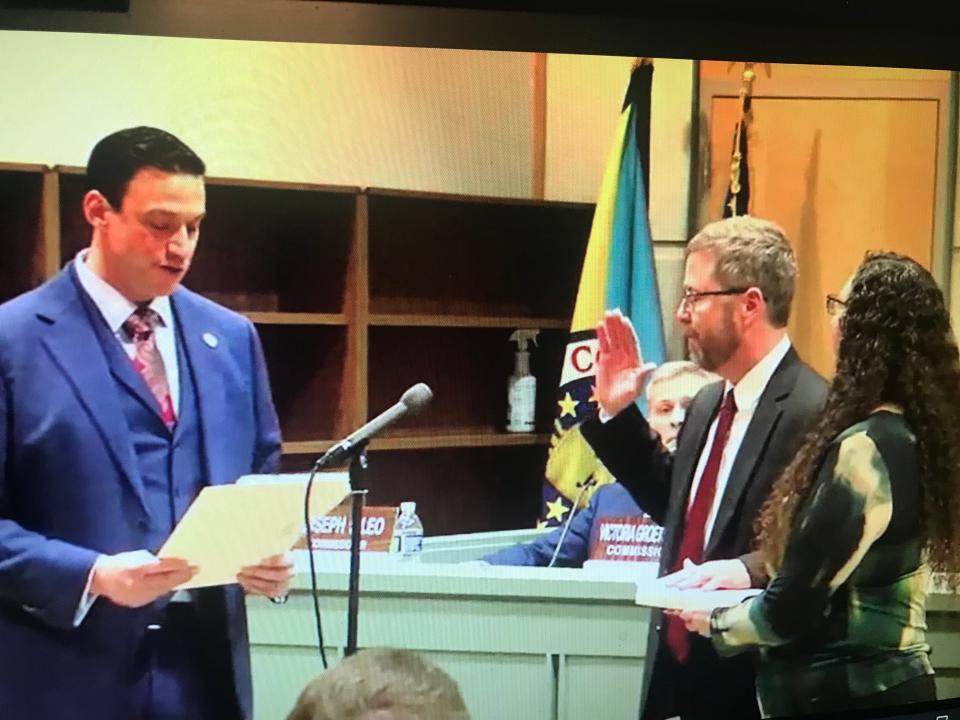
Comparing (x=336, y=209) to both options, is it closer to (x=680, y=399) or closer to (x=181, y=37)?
(x=181, y=37)

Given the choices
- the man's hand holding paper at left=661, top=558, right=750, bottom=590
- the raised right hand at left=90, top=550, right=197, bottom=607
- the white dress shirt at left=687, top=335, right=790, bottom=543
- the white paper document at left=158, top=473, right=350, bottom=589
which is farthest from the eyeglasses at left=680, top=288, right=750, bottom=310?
the raised right hand at left=90, top=550, right=197, bottom=607

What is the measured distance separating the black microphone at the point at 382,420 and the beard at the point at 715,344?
0.45m

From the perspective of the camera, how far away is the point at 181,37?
5.04ft

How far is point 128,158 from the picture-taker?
147 cm

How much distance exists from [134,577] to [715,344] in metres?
0.97

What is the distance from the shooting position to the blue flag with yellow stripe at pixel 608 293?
5.44 feet

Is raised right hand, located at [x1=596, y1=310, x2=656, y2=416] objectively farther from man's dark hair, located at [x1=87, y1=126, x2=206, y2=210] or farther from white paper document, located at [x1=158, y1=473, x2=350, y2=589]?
man's dark hair, located at [x1=87, y1=126, x2=206, y2=210]

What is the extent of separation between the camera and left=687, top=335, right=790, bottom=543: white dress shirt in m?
1.71

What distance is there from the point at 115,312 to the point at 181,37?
0.42 m

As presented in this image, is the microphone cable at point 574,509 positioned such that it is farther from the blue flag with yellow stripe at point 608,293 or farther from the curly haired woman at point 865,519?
the curly haired woman at point 865,519

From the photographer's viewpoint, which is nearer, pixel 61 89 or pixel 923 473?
pixel 61 89

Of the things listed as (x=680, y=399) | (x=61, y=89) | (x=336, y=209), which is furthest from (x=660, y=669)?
(x=61, y=89)

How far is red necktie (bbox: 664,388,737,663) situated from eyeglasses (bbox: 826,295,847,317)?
22 centimetres

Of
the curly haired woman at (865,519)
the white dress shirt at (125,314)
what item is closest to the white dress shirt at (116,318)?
the white dress shirt at (125,314)
